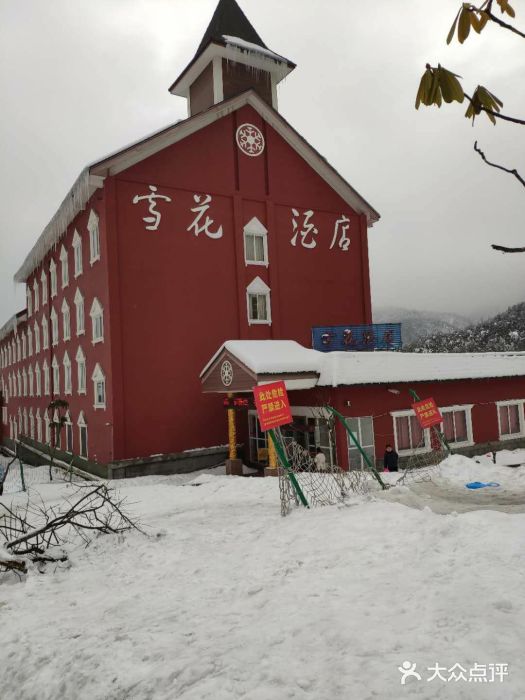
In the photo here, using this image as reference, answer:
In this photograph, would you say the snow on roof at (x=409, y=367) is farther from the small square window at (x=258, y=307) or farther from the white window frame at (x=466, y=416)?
the small square window at (x=258, y=307)

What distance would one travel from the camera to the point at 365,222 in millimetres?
26500

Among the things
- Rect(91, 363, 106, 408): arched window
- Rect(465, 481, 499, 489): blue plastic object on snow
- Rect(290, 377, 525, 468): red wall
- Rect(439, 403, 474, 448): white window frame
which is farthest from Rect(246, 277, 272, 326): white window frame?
Rect(465, 481, 499, 489): blue plastic object on snow

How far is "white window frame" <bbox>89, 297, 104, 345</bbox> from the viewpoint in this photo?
67.2ft

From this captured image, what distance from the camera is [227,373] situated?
57.4ft

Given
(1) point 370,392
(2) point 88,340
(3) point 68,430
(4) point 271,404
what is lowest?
(3) point 68,430

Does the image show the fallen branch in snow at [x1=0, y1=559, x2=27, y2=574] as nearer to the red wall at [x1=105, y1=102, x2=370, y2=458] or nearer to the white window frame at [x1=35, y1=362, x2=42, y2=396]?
the red wall at [x1=105, y1=102, x2=370, y2=458]

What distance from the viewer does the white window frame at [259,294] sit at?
73.9 feet

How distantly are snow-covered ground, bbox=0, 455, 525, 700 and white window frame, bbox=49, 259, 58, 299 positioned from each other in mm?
23258

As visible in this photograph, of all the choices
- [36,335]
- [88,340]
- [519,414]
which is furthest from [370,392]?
[36,335]

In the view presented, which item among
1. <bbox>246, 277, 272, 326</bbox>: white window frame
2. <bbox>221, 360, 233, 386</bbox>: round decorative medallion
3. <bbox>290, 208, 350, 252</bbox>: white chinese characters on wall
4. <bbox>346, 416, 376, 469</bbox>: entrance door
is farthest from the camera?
<bbox>290, 208, 350, 252</bbox>: white chinese characters on wall

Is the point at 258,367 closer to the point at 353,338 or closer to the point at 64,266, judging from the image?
the point at 353,338

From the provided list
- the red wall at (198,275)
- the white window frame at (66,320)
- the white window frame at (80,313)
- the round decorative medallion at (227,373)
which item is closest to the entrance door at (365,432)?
the round decorative medallion at (227,373)

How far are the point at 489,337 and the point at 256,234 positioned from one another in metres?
75.7

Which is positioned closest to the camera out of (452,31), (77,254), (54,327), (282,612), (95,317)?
(452,31)
